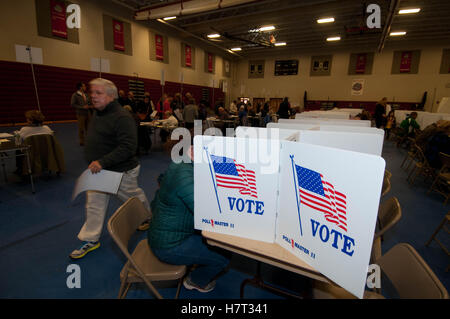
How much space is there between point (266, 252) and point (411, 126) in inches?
332

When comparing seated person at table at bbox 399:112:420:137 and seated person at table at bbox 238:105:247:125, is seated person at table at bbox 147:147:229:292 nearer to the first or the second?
seated person at table at bbox 238:105:247:125

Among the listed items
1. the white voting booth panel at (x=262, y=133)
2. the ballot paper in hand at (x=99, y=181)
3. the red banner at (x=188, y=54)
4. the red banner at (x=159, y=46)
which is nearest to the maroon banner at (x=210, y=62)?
the red banner at (x=188, y=54)

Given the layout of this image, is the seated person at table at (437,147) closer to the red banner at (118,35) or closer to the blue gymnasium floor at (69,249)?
the blue gymnasium floor at (69,249)

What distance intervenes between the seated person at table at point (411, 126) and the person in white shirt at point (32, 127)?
9.26m

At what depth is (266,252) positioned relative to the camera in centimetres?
115

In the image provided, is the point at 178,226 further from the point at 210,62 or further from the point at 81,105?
the point at 210,62

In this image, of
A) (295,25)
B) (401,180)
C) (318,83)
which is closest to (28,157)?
(401,180)

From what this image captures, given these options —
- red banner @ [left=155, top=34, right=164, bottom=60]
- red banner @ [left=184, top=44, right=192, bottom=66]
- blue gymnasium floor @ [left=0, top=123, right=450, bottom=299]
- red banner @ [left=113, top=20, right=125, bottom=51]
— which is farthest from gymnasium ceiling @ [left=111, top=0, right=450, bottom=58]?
blue gymnasium floor @ [left=0, top=123, right=450, bottom=299]

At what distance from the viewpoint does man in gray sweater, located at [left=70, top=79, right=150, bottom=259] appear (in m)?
1.88

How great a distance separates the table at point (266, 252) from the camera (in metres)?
1.07

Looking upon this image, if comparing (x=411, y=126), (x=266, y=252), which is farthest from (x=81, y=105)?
(x=411, y=126)

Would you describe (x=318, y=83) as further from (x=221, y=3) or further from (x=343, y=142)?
(x=343, y=142)

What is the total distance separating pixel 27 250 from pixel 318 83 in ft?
57.4

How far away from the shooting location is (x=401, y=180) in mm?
4523
